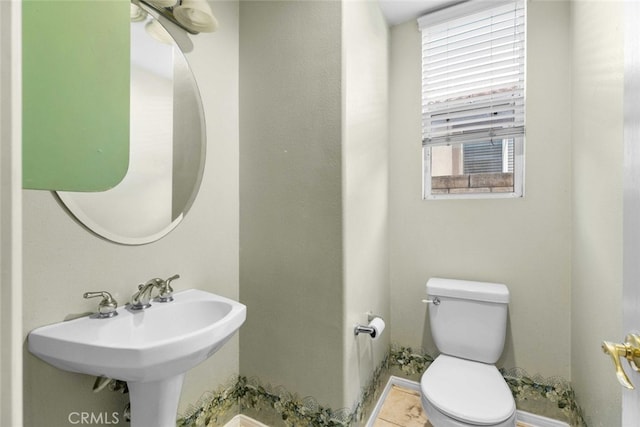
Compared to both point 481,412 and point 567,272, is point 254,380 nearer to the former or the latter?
point 481,412

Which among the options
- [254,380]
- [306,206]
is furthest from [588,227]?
[254,380]

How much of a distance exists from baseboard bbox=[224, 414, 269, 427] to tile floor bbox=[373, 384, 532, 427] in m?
0.66

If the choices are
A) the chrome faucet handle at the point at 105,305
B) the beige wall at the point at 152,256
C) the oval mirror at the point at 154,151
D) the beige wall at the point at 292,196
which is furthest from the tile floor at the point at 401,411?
the oval mirror at the point at 154,151

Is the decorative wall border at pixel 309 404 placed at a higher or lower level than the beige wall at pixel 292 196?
lower

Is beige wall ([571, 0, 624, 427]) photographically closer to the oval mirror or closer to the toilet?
the toilet

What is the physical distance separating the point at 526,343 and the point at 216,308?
174cm

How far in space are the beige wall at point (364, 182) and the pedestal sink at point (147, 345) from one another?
2.00ft

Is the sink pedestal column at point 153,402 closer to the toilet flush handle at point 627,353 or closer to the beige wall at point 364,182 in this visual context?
the beige wall at point 364,182

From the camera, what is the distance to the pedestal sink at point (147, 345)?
2.51ft

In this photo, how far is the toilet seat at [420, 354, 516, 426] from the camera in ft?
3.87

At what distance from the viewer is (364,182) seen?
1534 mm

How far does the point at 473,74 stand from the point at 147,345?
215 cm

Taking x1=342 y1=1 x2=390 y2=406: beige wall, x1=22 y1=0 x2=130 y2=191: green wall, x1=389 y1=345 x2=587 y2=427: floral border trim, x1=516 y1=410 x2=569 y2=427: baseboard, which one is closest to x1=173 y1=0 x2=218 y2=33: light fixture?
x1=22 y1=0 x2=130 y2=191: green wall

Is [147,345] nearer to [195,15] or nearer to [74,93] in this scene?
[74,93]
